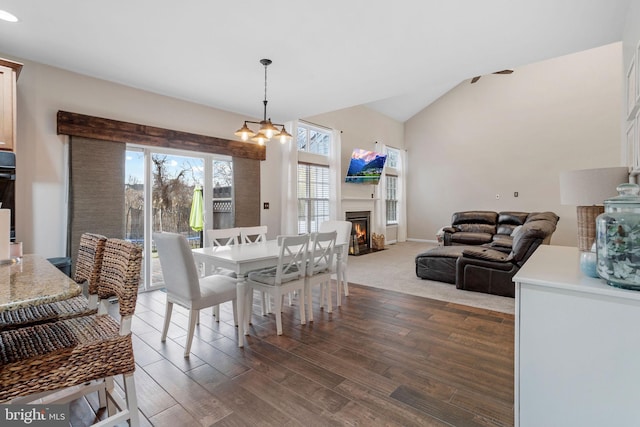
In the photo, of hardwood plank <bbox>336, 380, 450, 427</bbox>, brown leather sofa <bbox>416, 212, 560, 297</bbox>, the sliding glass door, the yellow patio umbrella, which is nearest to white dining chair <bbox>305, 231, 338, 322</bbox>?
hardwood plank <bbox>336, 380, 450, 427</bbox>

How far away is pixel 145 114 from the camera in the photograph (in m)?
3.88

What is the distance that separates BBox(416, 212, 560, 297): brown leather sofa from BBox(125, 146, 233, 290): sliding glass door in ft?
11.0

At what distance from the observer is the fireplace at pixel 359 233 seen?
7044mm

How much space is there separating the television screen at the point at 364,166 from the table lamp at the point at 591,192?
5.30 meters

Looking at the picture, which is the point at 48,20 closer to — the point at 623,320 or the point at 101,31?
the point at 101,31

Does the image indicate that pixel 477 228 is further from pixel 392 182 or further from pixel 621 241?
pixel 621 241

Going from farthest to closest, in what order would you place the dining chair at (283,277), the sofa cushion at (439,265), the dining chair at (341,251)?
the sofa cushion at (439,265) → the dining chair at (341,251) → the dining chair at (283,277)

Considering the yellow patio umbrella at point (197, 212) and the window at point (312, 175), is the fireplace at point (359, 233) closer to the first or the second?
the window at point (312, 175)

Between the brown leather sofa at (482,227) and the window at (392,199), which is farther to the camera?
the window at (392,199)

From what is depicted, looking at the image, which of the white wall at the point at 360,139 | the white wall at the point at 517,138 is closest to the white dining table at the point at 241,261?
the white wall at the point at 360,139

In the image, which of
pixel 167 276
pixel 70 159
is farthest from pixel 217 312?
pixel 70 159

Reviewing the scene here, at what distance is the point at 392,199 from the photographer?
29.0 ft

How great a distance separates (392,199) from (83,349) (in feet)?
27.1

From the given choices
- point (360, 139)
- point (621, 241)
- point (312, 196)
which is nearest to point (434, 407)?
point (621, 241)
